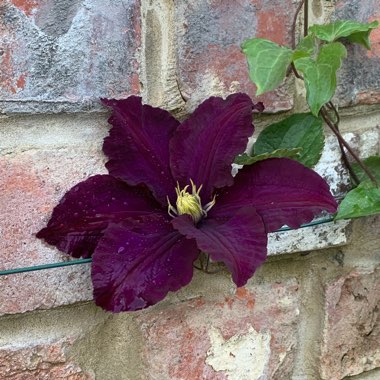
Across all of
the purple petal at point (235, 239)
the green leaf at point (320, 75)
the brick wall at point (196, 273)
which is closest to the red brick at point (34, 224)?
the brick wall at point (196, 273)

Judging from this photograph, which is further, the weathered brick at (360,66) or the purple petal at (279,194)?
the weathered brick at (360,66)

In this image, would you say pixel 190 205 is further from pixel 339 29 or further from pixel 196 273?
pixel 339 29

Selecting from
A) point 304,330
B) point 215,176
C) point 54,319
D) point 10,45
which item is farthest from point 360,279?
point 10,45

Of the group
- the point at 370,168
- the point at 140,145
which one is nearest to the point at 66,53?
the point at 140,145

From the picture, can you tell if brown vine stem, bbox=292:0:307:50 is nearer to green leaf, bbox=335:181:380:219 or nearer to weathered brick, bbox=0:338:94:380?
green leaf, bbox=335:181:380:219

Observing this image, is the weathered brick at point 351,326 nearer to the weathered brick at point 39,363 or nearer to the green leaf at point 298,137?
the green leaf at point 298,137

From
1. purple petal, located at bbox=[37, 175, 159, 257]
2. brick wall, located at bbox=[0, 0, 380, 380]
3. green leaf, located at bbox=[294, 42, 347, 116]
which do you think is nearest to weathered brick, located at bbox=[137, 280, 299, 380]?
brick wall, located at bbox=[0, 0, 380, 380]

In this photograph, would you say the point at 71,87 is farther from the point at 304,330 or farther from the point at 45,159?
the point at 304,330
